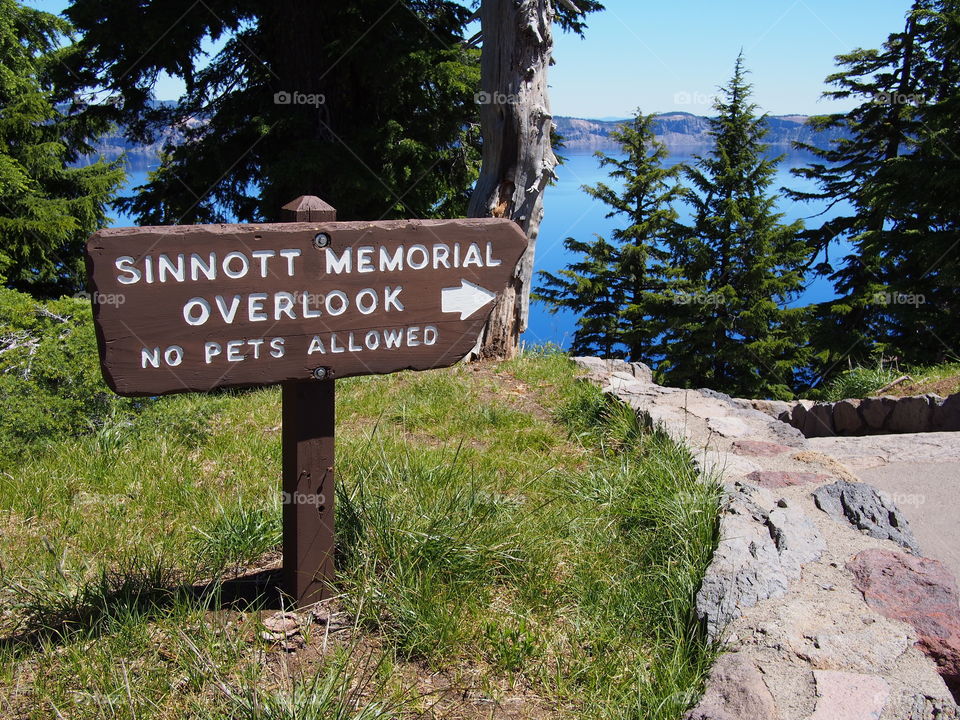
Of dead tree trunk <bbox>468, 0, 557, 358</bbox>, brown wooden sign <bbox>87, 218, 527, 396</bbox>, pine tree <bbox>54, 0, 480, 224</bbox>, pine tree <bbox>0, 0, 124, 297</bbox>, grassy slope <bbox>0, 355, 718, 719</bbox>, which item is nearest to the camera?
brown wooden sign <bbox>87, 218, 527, 396</bbox>

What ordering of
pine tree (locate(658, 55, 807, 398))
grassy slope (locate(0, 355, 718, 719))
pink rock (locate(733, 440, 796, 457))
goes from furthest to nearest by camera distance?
pine tree (locate(658, 55, 807, 398)) < pink rock (locate(733, 440, 796, 457)) < grassy slope (locate(0, 355, 718, 719))

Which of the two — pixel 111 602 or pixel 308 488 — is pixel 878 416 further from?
pixel 111 602

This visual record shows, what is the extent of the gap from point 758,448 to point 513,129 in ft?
13.4

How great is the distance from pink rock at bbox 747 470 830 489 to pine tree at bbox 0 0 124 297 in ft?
38.9

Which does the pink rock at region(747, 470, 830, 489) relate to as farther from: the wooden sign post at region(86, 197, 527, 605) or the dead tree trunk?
the dead tree trunk

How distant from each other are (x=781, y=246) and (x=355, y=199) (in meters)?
14.2

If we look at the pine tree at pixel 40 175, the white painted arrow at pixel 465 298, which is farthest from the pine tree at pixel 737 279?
the white painted arrow at pixel 465 298

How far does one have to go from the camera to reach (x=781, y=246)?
20.7m

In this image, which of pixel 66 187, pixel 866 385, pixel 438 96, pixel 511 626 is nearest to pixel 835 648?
pixel 511 626

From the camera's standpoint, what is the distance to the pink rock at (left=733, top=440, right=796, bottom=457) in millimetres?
4715

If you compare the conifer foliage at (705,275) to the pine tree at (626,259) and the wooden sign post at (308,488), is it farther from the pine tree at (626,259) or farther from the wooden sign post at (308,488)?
the wooden sign post at (308,488)

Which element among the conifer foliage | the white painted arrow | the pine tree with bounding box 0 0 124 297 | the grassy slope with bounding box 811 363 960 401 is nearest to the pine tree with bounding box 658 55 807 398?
the conifer foliage

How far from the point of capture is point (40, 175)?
15320 mm

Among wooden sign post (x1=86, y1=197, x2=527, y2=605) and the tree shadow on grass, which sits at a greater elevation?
wooden sign post (x1=86, y1=197, x2=527, y2=605)
